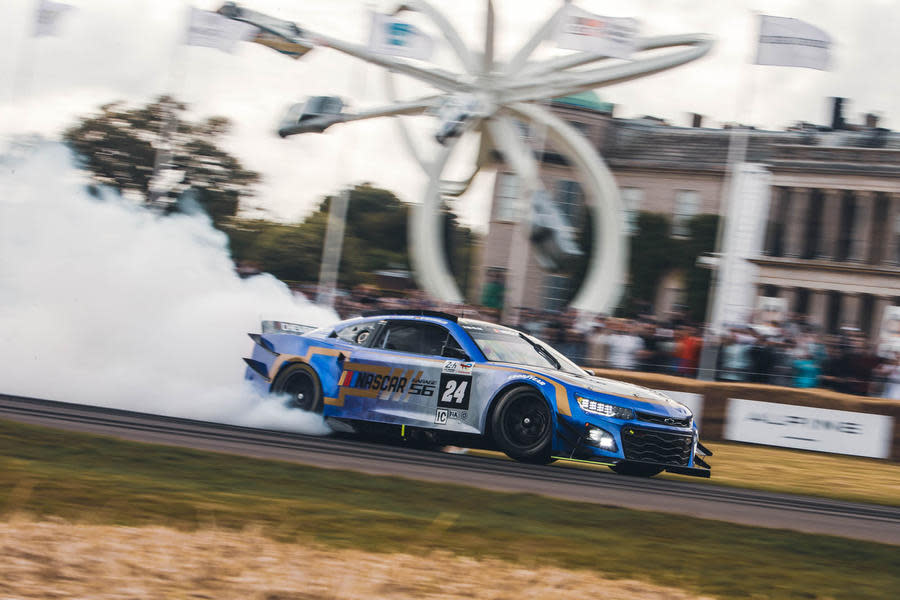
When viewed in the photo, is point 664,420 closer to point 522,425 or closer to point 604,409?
point 604,409

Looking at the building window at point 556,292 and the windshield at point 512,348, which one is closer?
the windshield at point 512,348

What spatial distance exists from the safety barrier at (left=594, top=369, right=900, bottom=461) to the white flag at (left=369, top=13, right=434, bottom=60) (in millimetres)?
10641

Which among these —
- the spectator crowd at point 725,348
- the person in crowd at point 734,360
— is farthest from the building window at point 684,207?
the person in crowd at point 734,360

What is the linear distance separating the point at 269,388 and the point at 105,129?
37.5 metres

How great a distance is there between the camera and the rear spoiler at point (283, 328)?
39.3 feet

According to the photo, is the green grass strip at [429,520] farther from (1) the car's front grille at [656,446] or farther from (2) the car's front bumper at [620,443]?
(1) the car's front grille at [656,446]

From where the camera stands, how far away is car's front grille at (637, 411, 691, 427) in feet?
32.4

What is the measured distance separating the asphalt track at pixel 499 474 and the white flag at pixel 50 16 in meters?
18.2

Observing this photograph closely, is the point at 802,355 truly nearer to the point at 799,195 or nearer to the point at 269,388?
the point at 269,388

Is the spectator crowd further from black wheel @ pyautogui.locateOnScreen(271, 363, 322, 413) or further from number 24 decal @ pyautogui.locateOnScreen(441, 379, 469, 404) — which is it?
number 24 decal @ pyautogui.locateOnScreen(441, 379, 469, 404)

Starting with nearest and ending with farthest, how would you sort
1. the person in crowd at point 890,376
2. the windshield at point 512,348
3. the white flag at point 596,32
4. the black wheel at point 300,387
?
the windshield at point 512,348 → the black wheel at point 300,387 → the person in crowd at point 890,376 → the white flag at point 596,32

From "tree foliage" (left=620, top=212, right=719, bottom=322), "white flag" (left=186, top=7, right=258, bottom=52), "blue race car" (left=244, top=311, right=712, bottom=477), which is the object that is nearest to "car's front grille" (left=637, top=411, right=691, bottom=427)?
"blue race car" (left=244, top=311, right=712, bottom=477)

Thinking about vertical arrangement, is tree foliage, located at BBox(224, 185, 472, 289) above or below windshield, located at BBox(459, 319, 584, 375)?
above

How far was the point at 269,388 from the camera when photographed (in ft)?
39.4
